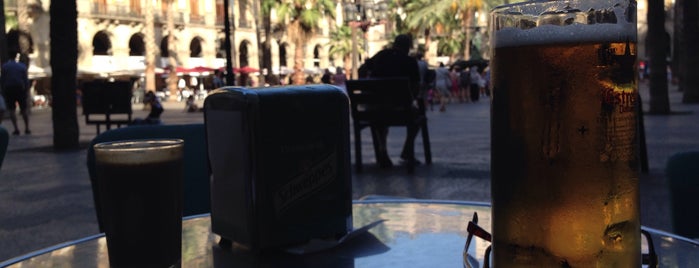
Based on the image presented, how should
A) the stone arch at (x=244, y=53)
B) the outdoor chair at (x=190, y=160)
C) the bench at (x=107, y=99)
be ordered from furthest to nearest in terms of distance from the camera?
the stone arch at (x=244, y=53) → the bench at (x=107, y=99) → the outdoor chair at (x=190, y=160)

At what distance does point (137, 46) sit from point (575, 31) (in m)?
51.1

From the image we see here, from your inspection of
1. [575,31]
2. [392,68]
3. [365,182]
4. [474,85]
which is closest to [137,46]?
[474,85]

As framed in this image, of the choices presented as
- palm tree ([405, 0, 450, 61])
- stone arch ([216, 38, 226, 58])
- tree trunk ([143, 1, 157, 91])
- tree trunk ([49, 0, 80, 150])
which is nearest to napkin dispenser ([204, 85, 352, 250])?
tree trunk ([49, 0, 80, 150])

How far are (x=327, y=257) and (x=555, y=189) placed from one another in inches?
19.5

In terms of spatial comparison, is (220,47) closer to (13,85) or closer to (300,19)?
(300,19)

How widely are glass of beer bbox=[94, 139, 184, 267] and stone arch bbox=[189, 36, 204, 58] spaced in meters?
51.0

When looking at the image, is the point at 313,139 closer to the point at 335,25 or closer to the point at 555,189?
the point at 555,189

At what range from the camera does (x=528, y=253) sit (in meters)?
0.72

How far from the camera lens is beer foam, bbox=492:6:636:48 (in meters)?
0.69

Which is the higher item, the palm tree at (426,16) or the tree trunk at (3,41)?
the palm tree at (426,16)

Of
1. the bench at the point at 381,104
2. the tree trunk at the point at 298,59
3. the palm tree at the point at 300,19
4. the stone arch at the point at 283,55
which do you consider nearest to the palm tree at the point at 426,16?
the palm tree at the point at 300,19

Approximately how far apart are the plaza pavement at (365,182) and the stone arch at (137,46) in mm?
38764

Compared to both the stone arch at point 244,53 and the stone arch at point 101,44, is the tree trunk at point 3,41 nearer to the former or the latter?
the stone arch at point 101,44

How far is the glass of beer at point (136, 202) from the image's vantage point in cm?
89
